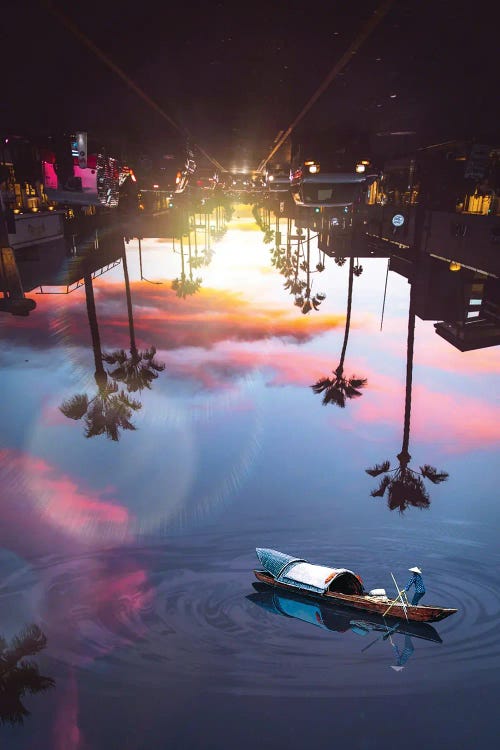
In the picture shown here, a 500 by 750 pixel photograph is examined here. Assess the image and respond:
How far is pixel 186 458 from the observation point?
26.8 m

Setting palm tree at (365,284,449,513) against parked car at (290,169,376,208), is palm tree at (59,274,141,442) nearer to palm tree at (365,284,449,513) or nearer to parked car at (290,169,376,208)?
palm tree at (365,284,449,513)

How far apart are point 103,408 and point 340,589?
13753 mm

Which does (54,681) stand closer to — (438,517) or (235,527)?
(235,527)

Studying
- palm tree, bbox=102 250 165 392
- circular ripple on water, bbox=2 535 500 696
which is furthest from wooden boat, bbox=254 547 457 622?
palm tree, bbox=102 250 165 392

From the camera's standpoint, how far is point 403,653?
66.4 feet

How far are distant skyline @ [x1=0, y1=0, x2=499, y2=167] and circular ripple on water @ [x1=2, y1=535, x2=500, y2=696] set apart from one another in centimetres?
2038

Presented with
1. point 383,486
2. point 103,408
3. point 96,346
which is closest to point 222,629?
point 383,486

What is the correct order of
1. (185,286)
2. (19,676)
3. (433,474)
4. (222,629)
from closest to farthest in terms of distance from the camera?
1. (19,676)
2. (433,474)
3. (222,629)
4. (185,286)

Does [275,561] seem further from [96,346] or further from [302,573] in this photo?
[96,346]

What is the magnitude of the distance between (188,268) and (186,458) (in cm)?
2848

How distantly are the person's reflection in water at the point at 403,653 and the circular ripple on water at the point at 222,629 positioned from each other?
20cm

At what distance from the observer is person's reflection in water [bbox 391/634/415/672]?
19625mm

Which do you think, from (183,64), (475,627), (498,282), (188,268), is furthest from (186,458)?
(188,268)

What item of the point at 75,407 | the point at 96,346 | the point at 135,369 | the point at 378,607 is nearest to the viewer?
the point at 378,607
